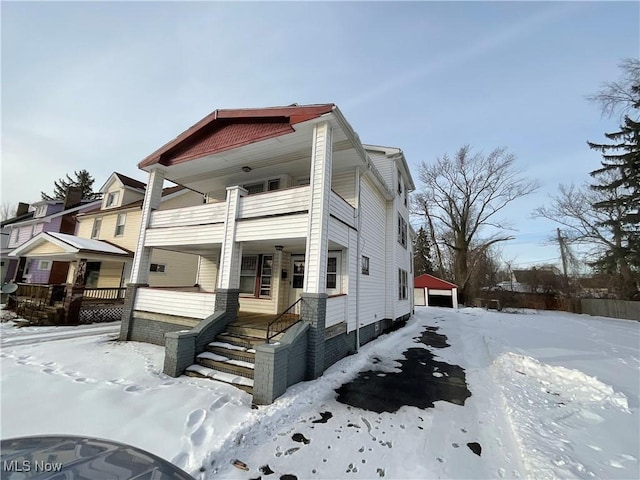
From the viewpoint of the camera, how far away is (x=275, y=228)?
7.41 m

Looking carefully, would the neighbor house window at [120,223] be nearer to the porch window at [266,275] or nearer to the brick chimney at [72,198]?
the brick chimney at [72,198]

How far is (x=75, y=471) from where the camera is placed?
150 cm

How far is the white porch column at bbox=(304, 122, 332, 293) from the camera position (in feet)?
21.5

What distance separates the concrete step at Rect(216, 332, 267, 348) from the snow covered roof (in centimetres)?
1089

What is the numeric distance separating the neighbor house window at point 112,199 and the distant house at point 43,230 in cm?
397

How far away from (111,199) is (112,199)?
118 millimetres

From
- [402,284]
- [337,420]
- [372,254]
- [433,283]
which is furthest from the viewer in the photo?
[433,283]

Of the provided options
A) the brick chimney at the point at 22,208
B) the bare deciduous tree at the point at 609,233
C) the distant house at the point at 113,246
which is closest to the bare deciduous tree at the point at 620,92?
the bare deciduous tree at the point at 609,233

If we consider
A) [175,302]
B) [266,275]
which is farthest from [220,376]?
[266,275]

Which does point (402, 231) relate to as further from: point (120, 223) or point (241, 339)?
point (120, 223)

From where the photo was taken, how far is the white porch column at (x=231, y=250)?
304 inches

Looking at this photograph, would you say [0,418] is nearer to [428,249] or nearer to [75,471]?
[75,471]

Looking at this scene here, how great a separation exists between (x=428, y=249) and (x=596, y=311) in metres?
21.9

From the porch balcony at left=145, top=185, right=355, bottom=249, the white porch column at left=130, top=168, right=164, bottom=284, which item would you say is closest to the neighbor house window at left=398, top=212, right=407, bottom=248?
the porch balcony at left=145, top=185, right=355, bottom=249
